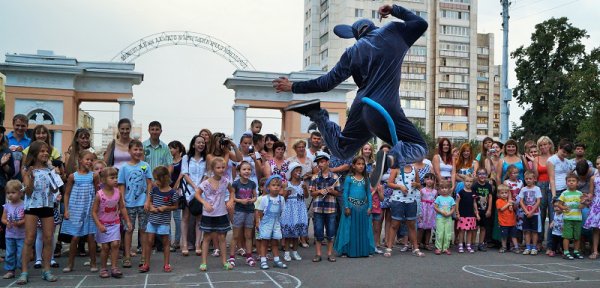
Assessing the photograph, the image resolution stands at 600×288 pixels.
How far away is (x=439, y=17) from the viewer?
2135 inches

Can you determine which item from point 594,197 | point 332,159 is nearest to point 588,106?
point 594,197

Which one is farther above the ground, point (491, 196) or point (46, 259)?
point (491, 196)

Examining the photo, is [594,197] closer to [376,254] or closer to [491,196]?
[491,196]

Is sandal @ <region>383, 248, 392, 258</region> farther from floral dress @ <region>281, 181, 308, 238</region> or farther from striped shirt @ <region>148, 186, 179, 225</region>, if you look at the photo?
striped shirt @ <region>148, 186, 179, 225</region>

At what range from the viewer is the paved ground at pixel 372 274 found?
19.1 feet

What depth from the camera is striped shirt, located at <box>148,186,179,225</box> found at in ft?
21.1

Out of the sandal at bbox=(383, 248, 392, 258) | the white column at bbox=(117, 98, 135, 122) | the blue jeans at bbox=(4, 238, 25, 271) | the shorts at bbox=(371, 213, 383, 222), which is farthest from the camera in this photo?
the white column at bbox=(117, 98, 135, 122)

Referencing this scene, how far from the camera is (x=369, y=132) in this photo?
4.81 m

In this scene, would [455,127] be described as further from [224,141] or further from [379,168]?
[379,168]

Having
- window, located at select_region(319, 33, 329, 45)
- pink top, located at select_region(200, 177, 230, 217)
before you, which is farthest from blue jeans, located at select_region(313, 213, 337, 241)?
window, located at select_region(319, 33, 329, 45)

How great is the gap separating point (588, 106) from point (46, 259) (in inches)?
845

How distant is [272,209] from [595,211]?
4.50 meters

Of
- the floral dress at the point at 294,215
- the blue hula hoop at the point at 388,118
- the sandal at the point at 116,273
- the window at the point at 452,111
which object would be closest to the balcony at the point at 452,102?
the window at the point at 452,111

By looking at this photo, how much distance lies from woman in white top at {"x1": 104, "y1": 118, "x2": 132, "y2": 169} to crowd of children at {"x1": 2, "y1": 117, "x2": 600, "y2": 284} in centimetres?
44
